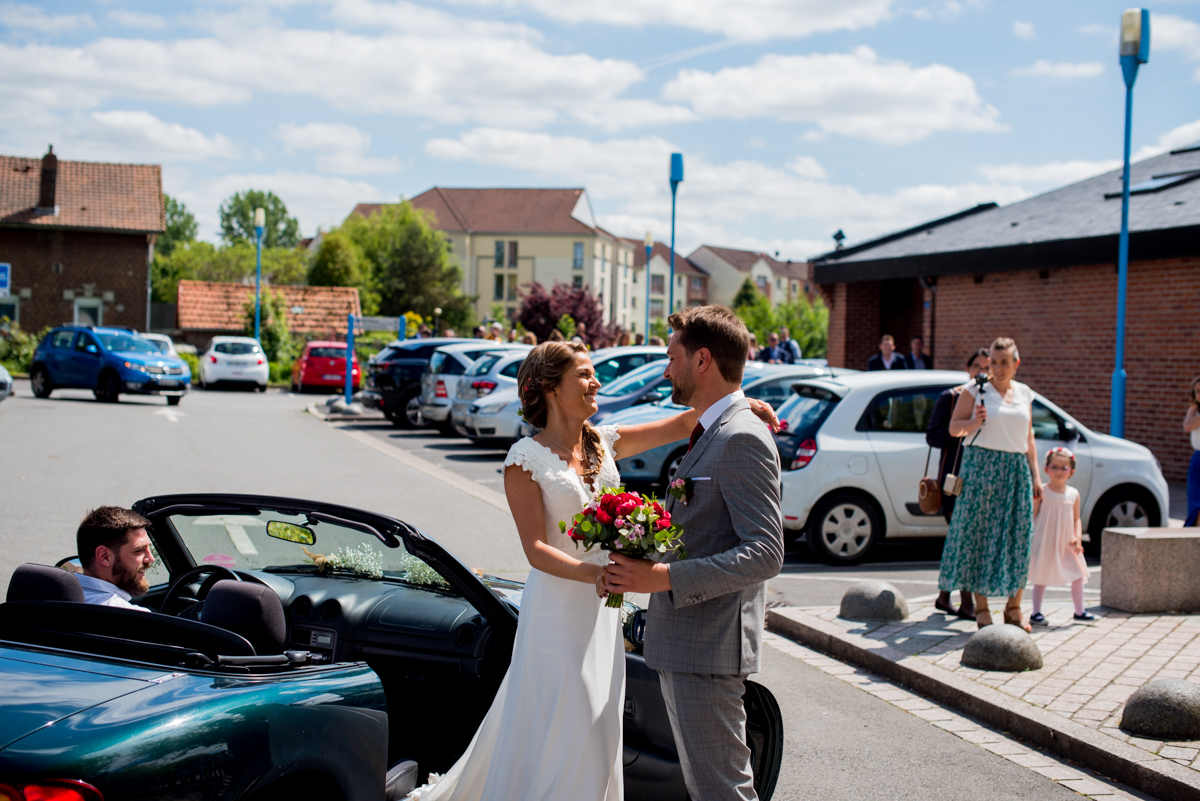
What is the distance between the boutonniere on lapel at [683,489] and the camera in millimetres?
2934

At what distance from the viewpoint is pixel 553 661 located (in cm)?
328

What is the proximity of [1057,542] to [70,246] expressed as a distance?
159 feet

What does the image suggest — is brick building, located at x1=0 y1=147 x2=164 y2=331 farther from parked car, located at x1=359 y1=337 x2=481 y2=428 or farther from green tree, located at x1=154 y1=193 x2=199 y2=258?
green tree, located at x1=154 y1=193 x2=199 y2=258

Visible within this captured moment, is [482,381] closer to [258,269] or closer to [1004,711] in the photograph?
[1004,711]

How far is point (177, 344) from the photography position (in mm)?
47531

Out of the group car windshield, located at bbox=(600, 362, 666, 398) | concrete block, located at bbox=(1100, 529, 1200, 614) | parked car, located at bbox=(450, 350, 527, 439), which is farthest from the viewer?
parked car, located at bbox=(450, 350, 527, 439)

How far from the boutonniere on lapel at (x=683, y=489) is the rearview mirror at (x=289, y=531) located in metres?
1.45

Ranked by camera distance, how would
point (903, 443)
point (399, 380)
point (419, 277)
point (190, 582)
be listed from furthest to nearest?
point (419, 277)
point (399, 380)
point (903, 443)
point (190, 582)

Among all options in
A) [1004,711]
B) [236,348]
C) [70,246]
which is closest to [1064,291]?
[1004,711]

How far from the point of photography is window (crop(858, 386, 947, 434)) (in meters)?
9.27

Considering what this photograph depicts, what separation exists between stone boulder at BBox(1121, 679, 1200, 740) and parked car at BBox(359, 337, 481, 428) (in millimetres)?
17150

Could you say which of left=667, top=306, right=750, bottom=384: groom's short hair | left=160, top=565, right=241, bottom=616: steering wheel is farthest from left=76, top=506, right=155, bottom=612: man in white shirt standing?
left=667, top=306, right=750, bottom=384: groom's short hair

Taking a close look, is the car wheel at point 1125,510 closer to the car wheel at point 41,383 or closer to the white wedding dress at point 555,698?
the white wedding dress at point 555,698

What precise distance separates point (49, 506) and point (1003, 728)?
8863 mm
